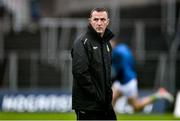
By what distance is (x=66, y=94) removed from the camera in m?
25.0

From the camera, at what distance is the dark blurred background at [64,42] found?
2589cm

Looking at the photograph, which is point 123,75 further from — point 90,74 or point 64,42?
point 90,74

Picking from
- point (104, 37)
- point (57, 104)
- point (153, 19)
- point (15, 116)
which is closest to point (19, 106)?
point (57, 104)

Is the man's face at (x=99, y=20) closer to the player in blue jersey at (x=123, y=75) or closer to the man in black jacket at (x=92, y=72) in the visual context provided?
the man in black jacket at (x=92, y=72)

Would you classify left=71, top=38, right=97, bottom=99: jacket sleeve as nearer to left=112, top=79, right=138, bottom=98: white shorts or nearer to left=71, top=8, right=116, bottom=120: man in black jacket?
left=71, top=8, right=116, bottom=120: man in black jacket

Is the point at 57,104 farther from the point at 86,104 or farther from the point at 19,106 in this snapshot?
the point at 86,104

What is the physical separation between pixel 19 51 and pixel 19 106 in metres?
3.09

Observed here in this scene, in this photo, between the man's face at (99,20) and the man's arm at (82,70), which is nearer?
the man's arm at (82,70)

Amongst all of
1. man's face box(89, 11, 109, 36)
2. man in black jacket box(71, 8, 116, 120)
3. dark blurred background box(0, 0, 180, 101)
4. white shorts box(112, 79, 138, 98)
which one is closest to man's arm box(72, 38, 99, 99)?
man in black jacket box(71, 8, 116, 120)

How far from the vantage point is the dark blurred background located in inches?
1019

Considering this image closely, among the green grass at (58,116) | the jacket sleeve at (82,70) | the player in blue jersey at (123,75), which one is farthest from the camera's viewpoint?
the green grass at (58,116)

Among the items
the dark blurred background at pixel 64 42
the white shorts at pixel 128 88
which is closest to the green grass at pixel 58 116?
the white shorts at pixel 128 88

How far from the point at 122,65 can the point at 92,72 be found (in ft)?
32.1

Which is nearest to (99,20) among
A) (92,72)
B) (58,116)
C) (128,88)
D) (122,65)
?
(92,72)
